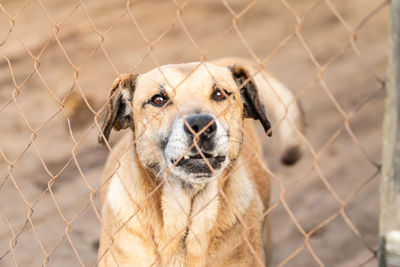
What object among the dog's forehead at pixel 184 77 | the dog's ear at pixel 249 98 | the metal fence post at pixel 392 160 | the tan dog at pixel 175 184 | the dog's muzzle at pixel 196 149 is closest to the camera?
the metal fence post at pixel 392 160

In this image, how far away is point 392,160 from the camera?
1.30m

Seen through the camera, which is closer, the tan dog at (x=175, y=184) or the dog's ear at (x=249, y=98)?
the tan dog at (x=175, y=184)

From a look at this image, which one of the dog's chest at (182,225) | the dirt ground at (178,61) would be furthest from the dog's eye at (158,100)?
the dirt ground at (178,61)

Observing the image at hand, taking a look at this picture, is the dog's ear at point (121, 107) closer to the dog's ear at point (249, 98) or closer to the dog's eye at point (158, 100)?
the dog's eye at point (158, 100)

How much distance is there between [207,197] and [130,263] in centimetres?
51

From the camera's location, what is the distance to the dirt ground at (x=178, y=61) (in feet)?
13.5

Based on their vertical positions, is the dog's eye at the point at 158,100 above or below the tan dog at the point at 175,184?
above

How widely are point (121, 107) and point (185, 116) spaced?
0.60 meters

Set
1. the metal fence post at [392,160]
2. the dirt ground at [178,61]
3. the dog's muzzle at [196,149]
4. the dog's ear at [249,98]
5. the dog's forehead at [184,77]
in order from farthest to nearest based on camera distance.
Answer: the dirt ground at [178,61] < the dog's ear at [249,98] < the dog's forehead at [184,77] < the dog's muzzle at [196,149] < the metal fence post at [392,160]

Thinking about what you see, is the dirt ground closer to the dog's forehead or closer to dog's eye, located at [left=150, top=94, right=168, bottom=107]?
the dog's forehead

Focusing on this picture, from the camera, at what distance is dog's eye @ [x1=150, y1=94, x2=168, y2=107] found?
2.71 m

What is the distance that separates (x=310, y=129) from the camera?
463cm

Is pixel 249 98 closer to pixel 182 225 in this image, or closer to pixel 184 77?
pixel 184 77

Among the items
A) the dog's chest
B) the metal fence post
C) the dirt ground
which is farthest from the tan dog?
the dirt ground
